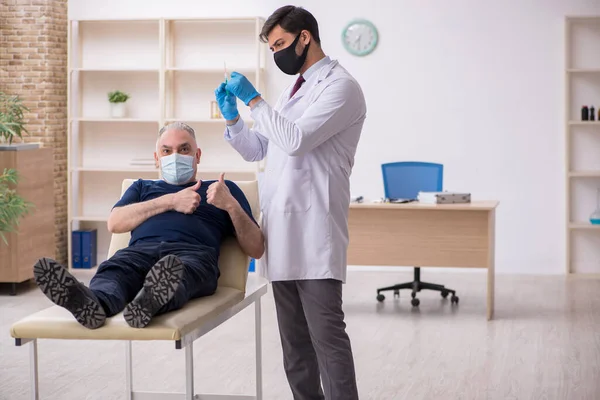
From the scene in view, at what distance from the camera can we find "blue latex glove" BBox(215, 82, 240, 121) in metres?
2.86

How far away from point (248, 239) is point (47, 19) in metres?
4.70

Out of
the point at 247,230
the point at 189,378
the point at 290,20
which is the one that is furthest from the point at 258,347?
the point at 290,20

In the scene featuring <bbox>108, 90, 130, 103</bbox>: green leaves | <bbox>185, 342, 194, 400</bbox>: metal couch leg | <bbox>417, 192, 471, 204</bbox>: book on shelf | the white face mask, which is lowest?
<bbox>185, 342, 194, 400</bbox>: metal couch leg

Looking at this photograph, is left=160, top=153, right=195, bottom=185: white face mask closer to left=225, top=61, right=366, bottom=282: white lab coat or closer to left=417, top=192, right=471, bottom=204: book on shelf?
left=225, top=61, right=366, bottom=282: white lab coat

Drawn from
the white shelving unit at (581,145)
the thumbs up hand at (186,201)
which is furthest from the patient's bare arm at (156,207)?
the white shelving unit at (581,145)

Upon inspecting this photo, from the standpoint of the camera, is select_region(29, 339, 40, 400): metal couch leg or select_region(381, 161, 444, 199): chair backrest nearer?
select_region(29, 339, 40, 400): metal couch leg

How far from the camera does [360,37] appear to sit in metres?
7.15

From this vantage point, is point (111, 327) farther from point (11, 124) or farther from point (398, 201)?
point (11, 124)

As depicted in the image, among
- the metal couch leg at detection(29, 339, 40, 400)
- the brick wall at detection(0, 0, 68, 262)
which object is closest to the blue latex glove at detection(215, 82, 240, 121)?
the metal couch leg at detection(29, 339, 40, 400)

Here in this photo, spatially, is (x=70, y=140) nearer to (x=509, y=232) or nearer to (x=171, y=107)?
(x=171, y=107)

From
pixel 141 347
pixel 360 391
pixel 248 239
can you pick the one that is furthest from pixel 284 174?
pixel 141 347

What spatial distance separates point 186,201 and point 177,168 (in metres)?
0.19

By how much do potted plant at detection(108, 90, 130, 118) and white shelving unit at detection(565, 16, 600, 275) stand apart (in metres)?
3.47

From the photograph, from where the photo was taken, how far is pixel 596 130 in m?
6.93
